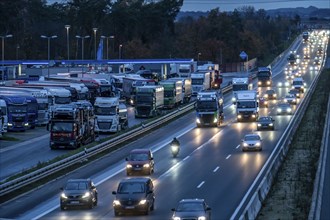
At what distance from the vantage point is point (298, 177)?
4497 centimetres

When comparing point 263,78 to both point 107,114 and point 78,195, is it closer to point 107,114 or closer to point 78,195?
point 107,114

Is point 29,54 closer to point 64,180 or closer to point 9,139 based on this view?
point 9,139

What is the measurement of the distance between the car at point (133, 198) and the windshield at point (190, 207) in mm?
4485

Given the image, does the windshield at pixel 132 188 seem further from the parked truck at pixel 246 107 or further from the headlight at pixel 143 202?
the parked truck at pixel 246 107

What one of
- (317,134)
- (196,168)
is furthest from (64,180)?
(317,134)

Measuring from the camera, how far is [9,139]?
68.5 metres

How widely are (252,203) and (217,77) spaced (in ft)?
306

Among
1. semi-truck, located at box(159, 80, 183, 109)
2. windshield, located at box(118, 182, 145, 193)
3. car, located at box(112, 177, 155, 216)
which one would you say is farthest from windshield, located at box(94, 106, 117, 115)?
windshield, located at box(118, 182, 145, 193)

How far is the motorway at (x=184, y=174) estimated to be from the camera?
37.2 m

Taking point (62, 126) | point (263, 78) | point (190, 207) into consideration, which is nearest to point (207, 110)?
point (62, 126)

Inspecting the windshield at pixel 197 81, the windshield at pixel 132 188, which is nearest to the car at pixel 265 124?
the windshield at pixel 132 188

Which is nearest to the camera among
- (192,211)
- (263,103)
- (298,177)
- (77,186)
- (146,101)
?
(192,211)

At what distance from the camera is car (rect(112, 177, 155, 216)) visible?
3491 cm

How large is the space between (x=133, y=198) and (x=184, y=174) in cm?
1355
